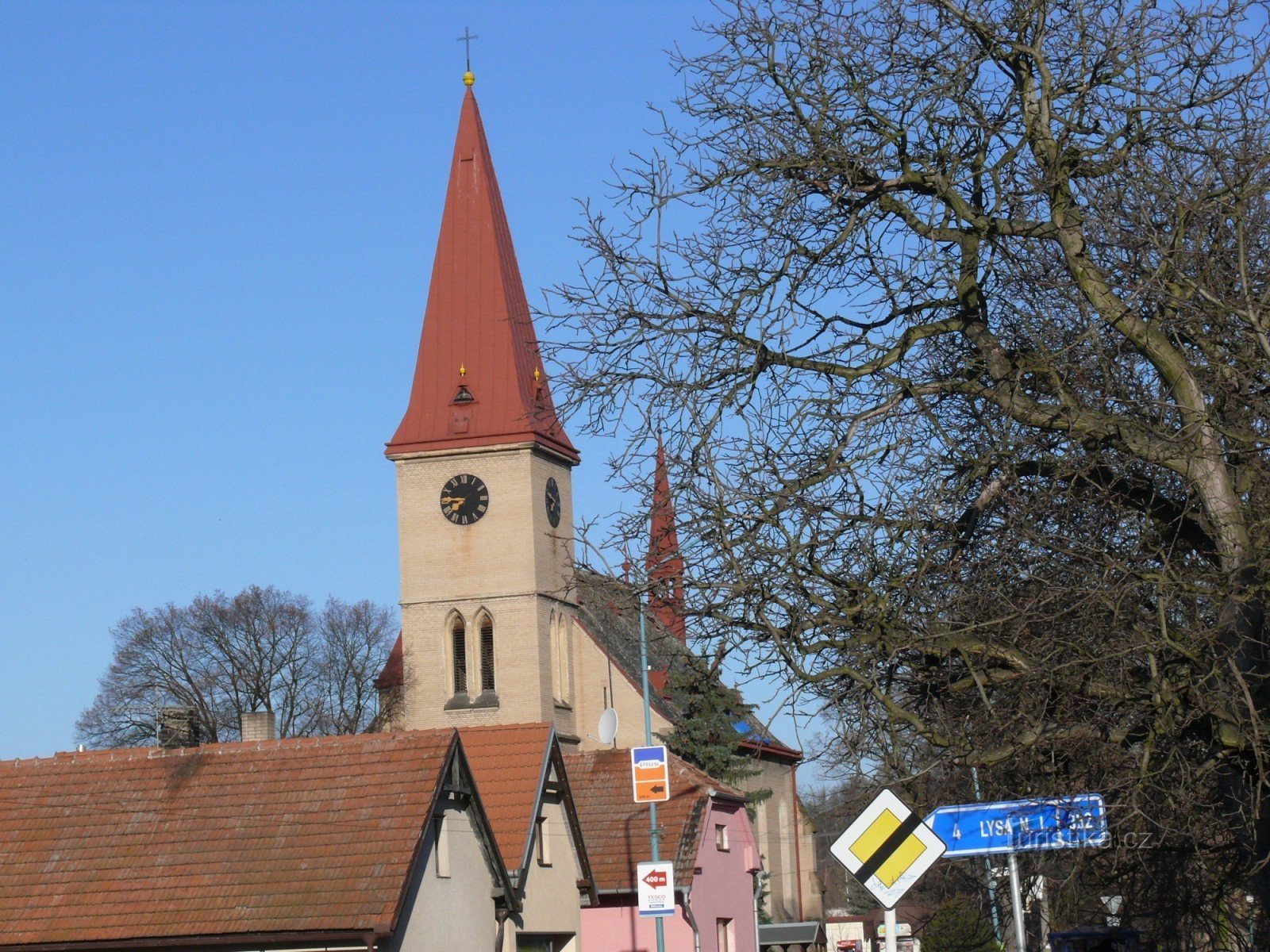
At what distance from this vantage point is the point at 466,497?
61594mm

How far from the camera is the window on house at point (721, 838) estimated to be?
33.5m

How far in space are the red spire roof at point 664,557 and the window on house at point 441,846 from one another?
37.5ft

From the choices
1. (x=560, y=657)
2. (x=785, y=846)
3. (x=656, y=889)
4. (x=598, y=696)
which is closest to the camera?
(x=656, y=889)

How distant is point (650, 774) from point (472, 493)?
1532 inches

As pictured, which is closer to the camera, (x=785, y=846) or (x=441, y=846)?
(x=441, y=846)

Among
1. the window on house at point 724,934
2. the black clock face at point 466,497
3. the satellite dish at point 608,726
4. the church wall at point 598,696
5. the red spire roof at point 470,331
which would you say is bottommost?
the window on house at point 724,934

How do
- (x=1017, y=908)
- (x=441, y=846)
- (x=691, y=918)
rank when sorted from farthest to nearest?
(x=691, y=918) → (x=441, y=846) → (x=1017, y=908)

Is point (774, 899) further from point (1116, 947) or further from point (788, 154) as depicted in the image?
point (788, 154)

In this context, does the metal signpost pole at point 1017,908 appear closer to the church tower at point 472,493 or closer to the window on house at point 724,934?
the window on house at point 724,934

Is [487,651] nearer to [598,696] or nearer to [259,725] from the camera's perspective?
[598,696]

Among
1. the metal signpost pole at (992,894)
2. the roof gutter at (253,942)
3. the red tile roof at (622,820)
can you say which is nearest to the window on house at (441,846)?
the roof gutter at (253,942)

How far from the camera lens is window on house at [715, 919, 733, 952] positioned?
3259 centimetres

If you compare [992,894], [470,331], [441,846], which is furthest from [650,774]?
[470,331]

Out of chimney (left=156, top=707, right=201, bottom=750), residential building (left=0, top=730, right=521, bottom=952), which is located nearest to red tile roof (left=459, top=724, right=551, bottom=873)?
residential building (left=0, top=730, right=521, bottom=952)
